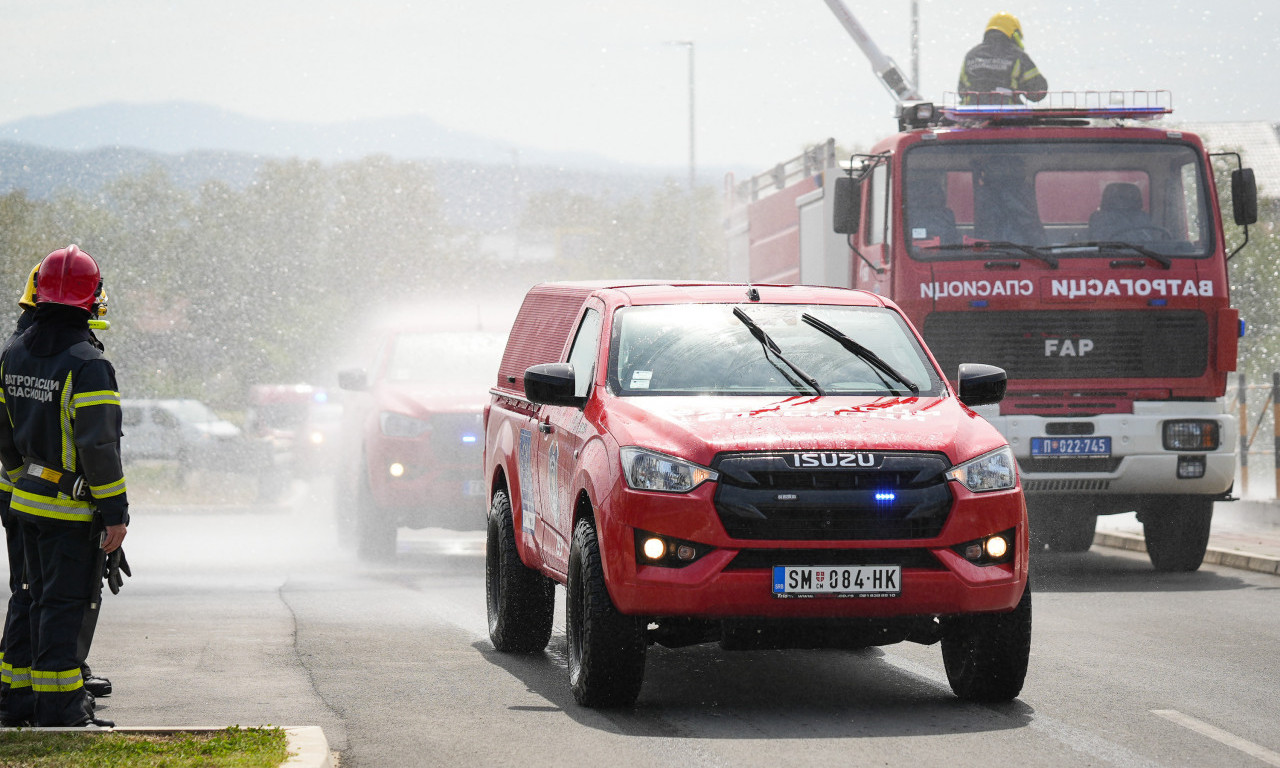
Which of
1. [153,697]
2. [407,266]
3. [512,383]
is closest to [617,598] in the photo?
[153,697]

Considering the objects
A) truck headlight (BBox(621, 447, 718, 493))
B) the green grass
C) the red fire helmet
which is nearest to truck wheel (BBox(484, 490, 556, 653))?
truck headlight (BBox(621, 447, 718, 493))

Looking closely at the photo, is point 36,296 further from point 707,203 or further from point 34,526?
point 707,203

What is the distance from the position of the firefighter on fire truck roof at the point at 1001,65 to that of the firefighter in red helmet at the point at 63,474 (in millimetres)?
10050

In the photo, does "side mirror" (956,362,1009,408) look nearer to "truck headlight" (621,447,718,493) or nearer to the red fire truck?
"truck headlight" (621,447,718,493)

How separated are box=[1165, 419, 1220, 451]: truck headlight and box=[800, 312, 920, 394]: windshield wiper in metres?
5.46

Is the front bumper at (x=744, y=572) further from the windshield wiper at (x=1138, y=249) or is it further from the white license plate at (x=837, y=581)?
the windshield wiper at (x=1138, y=249)

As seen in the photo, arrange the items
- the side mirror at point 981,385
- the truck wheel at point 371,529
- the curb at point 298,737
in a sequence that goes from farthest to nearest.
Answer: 1. the truck wheel at point 371,529
2. the side mirror at point 981,385
3. the curb at point 298,737

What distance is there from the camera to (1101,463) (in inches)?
533

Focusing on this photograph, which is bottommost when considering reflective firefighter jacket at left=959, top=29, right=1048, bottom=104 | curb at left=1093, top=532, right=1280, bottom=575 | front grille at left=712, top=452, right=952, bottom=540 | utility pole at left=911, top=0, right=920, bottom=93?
curb at left=1093, top=532, right=1280, bottom=575

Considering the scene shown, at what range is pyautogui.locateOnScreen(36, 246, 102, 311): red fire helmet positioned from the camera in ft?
23.2

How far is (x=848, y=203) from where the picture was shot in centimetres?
1429

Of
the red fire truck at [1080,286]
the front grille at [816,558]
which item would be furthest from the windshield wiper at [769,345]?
the red fire truck at [1080,286]

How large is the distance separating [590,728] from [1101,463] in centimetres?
702

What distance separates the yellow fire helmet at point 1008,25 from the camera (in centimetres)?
1583
